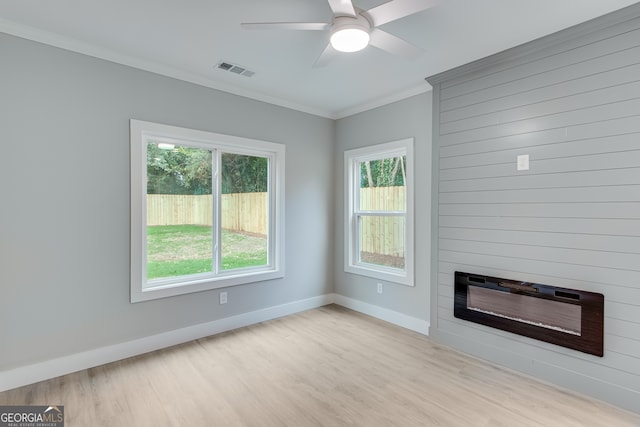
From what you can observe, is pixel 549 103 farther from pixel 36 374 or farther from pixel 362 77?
pixel 36 374

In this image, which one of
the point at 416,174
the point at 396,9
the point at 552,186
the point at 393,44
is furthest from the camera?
the point at 416,174

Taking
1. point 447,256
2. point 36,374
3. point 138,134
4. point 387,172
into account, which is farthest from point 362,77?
point 36,374

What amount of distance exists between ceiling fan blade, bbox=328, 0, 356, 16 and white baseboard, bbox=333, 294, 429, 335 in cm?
297

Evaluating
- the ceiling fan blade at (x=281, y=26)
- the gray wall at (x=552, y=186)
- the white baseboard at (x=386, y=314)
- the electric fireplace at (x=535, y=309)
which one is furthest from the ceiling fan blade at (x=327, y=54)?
the white baseboard at (x=386, y=314)

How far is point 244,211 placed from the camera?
3719 millimetres

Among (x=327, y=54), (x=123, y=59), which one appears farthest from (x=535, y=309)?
(x=123, y=59)

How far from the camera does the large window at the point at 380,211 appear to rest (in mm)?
3546

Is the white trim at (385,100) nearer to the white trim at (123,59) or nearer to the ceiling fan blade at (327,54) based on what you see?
the white trim at (123,59)

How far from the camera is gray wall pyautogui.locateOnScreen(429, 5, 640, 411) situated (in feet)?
6.97

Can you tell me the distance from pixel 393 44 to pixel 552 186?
1685 mm

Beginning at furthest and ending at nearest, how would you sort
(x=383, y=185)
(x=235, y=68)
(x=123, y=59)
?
(x=383, y=185) < (x=235, y=68) < (x=123, y=59)

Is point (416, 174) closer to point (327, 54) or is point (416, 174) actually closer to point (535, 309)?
point (535, 309)

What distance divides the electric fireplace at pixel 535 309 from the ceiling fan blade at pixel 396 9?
2243mm

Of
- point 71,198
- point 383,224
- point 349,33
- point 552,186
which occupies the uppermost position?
point 349,33
